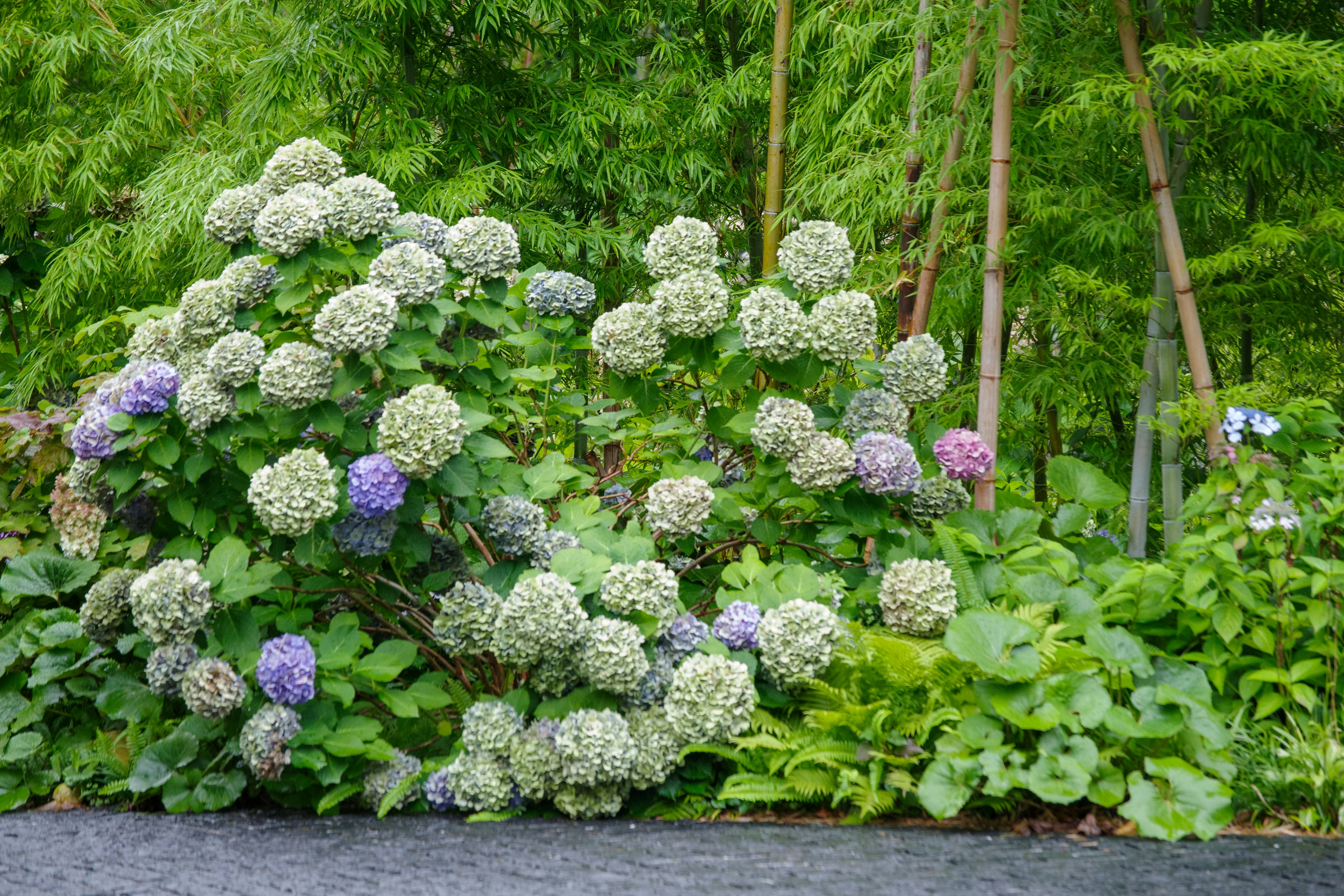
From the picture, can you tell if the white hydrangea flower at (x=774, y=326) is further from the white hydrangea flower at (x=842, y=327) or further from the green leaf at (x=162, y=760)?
the green leaf at (x=162, y=760)

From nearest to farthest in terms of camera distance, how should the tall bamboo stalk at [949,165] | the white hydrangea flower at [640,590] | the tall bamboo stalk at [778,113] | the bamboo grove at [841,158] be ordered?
1. the white hydrangea flower at [640,590]
2. the bamboo grove at [841,158]
3. the tall bamboo stalk at [949,165]
4. the tall bamboo stalk at [778,113]

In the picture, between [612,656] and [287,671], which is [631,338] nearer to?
[612,656]

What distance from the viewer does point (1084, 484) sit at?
9.02 feet

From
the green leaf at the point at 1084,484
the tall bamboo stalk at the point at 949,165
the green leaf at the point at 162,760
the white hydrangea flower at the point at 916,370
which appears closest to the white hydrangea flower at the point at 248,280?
the green leaf at the point at 162,760

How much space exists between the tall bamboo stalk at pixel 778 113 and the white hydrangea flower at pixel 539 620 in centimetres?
148

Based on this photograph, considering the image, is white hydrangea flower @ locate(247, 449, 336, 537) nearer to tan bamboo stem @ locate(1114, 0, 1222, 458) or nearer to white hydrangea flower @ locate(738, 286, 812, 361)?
white hydrangea flower @ locate(738, 286, 812, 361)

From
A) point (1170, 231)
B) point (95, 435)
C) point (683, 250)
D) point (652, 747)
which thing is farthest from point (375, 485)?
point (1170, 231)

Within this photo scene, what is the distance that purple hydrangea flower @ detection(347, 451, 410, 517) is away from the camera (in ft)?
6.57

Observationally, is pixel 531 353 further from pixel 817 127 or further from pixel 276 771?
pixel 817 127

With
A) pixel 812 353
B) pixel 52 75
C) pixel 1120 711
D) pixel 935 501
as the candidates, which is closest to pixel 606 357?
pixel 812 353

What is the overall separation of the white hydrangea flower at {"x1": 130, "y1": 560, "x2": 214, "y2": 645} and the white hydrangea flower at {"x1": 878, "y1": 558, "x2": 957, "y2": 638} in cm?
137

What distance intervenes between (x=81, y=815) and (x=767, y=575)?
149 centimetres

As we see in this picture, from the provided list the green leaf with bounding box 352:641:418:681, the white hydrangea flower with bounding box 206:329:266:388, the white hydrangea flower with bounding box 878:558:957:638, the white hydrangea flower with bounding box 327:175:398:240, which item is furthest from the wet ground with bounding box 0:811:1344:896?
the white hydrangea flower with bounding box 327:175:398:240

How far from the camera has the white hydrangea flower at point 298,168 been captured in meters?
2.34
